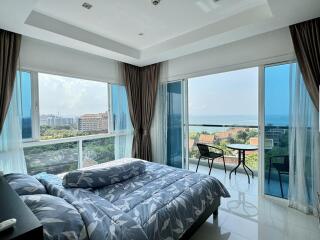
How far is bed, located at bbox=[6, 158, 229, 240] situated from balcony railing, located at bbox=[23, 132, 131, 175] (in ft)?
4.04

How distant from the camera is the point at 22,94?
2.84 m

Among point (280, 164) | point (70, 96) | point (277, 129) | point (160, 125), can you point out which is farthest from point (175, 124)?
point (70, 96)

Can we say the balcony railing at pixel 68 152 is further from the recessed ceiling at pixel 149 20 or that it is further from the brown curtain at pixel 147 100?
the recessed ceiling at pixel 149 20

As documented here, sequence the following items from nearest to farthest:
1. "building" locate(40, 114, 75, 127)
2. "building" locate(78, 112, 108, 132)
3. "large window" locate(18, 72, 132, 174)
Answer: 1. "large window" locate(18, 72, 132, 174)
2. "building" locate(40, 114, 75, 127)
3. "building" locate(78, 112, 108, 132)

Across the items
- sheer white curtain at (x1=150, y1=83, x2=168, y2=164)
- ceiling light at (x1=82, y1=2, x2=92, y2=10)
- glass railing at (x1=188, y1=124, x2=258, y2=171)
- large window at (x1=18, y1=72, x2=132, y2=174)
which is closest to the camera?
ceiling light at (x1=82, y1=2, x2=92, y2=10)

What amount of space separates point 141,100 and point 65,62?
1.79 m

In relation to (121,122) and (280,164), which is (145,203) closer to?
(280,164)

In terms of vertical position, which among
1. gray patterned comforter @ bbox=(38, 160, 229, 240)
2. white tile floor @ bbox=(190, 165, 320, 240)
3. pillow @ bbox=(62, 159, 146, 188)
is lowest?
white tile floor @ bbox=(190, 165, 320, 240)

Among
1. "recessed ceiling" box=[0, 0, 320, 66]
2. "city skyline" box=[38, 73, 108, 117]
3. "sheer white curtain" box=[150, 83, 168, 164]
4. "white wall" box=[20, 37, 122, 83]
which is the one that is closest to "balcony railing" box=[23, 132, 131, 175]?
"city skyline" box=[38, 73, 108, 117]

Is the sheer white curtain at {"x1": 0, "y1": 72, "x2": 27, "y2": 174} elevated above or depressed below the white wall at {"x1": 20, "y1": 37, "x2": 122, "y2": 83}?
below

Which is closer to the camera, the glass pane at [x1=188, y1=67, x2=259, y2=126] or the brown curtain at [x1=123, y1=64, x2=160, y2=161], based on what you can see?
the glass pane at [x1=188, y1=67, x2=259, y2=126]

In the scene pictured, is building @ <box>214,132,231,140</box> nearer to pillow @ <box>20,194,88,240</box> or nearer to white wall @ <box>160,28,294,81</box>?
white wall @ <box>160,28,294,81</box>

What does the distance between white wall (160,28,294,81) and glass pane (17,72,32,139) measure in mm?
2446

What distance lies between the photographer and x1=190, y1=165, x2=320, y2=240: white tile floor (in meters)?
2.08
